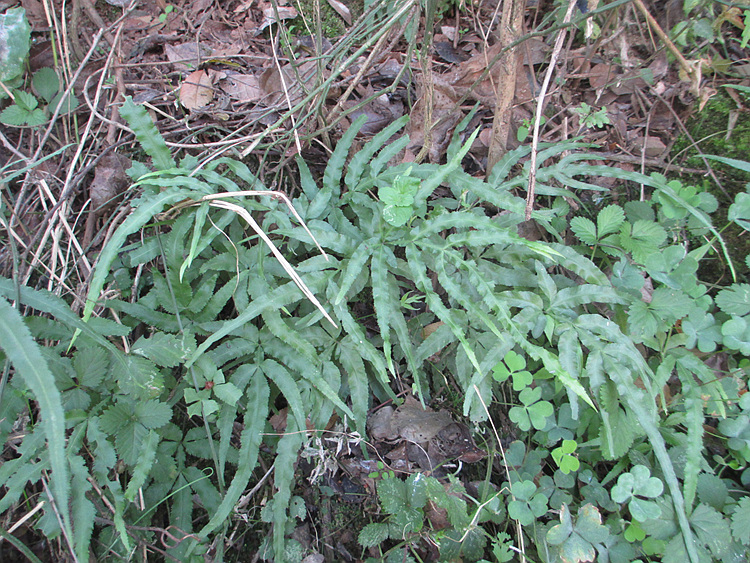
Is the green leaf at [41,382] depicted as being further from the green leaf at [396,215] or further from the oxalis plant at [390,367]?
the green leaf at [396,215]

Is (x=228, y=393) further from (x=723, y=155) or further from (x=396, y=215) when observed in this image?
(x=723, y=155)

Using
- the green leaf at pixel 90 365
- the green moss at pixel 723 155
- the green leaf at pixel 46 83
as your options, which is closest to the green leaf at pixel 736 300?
the green moss at pixel 723 155

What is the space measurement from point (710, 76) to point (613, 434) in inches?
72.9

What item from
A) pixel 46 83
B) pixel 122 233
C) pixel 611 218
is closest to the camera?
pixel 122 233

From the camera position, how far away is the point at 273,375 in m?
1.72

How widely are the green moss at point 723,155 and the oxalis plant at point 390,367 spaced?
0.17 meters

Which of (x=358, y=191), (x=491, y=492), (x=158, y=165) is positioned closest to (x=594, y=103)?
(x=358, y=191)

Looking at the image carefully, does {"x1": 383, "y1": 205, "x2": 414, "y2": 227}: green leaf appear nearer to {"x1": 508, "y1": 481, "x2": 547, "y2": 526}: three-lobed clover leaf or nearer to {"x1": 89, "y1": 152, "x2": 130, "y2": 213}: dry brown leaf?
{"x1": 508, "y1": 481, "x2": 547, "y2": 526}: three-lobed clover leaf

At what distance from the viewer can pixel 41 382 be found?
114cm

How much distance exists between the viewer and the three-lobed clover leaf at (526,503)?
1.70 m

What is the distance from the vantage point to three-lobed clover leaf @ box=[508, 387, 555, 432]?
69.8 inches

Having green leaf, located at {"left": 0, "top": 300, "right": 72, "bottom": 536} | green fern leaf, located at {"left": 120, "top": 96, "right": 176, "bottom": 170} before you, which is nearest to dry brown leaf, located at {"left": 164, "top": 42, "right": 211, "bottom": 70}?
green fern leaf, located at {"left": 120, "top": 96, "right": 176, "bottom": 170}

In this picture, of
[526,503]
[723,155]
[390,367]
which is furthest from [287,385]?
[723,155]

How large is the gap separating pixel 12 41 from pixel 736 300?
11.0ft
